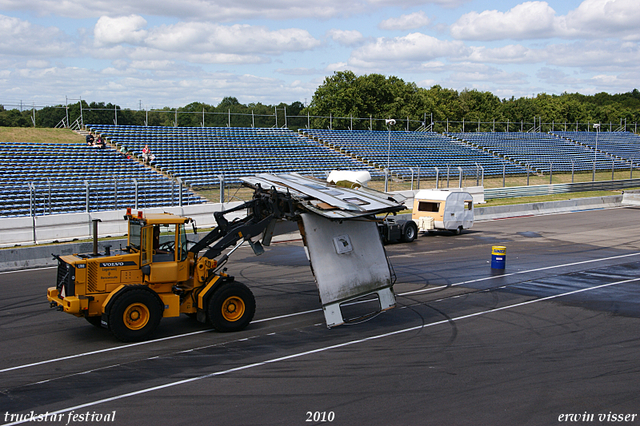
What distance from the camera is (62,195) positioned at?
922 inches

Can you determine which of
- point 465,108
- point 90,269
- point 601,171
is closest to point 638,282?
point 90,269

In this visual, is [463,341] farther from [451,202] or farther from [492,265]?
[451,202]

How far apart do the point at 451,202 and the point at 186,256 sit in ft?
54.1

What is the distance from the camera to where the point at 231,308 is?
11.0 metres

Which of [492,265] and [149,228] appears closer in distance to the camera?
[149,228]

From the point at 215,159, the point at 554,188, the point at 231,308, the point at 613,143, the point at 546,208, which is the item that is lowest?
the point at 546,208

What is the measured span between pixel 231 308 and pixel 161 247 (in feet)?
6.01

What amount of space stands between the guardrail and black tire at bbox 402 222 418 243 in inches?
651

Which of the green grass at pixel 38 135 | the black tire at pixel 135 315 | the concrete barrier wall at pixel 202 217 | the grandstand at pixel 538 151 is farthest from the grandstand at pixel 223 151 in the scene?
the black tire at pixel 135 315

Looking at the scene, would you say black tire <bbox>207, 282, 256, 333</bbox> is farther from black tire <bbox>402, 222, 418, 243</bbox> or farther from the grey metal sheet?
black tire <bbox>402, 222, 418, 243</bbox>

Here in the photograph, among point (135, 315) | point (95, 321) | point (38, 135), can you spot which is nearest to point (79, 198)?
point (95, 321)

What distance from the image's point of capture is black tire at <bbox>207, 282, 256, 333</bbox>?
35.3 feet

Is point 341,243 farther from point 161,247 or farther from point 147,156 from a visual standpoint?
point 147,156

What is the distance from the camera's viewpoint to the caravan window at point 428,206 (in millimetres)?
25125
